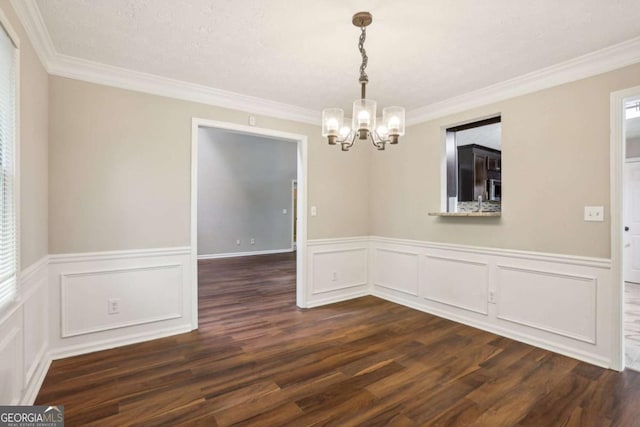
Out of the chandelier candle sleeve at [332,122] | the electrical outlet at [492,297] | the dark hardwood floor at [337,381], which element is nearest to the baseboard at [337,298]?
the dark hardwood floor at [337,381]

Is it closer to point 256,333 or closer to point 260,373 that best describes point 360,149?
point 256,333

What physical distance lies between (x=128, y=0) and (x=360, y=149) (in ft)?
10.8

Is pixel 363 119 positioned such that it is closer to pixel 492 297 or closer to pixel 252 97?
pixel 252 97

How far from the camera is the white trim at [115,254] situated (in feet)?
9.14

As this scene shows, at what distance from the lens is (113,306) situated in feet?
9.86

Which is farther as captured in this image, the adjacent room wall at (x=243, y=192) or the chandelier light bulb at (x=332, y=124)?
the adjacent room wall at (x=243, y=192)

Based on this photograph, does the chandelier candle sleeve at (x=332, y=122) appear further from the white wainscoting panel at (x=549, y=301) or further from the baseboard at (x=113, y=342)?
the baseboard at (x=113, y=342)

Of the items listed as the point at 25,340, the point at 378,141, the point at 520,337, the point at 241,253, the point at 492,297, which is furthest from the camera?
the point at 241,253

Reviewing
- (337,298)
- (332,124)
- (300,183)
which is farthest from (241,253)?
(332,124)

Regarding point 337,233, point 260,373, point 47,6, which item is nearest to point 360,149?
point 337,233

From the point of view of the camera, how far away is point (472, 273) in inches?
142

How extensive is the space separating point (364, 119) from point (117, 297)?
273cm

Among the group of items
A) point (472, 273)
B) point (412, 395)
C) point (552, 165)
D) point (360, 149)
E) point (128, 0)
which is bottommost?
point (412, 395)

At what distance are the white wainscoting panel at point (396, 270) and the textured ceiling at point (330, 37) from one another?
2.20m
